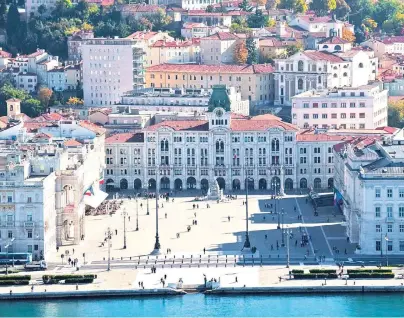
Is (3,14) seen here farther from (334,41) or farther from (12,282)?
(12,282)

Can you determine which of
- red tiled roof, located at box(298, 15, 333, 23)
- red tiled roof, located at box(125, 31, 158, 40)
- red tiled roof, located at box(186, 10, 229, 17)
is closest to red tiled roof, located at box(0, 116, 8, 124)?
red tiled roof, located at box(125, 31, 158, 40)

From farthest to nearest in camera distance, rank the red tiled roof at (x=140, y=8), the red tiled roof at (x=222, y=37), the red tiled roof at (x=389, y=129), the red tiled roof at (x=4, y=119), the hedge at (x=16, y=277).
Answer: the red tiled roof at (x=140, y=8)
the red tiled roof at (x=222, y=37)
the red tiled roof at (x=4, y=119)
the red tiled roof at (x=389, y=129)
the hedge at (x=16, y=277)

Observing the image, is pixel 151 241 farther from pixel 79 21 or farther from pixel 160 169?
pixel 79 21

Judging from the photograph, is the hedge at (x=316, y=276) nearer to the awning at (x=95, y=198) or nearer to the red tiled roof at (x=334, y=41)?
the awning at (x=95, y=198)

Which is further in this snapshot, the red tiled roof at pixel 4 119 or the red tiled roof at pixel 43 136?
the red tiled roof at pixel 4 119

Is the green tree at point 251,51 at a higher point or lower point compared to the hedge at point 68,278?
higher

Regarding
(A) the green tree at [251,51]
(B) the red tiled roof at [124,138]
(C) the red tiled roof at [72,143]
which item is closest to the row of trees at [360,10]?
(A) the green tree at [251,51]
